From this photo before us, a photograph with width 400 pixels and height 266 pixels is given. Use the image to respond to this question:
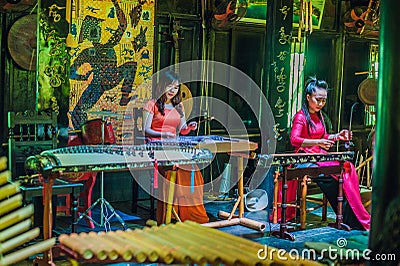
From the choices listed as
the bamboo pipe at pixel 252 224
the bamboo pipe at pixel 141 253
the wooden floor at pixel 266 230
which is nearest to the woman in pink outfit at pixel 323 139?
the wooden floor at pixel 266 230

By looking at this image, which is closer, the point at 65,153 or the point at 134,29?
the point at 65,153

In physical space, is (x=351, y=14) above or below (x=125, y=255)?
above

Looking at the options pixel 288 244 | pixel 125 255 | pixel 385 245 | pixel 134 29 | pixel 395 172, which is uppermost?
pixel 134 29

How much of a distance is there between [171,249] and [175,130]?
410 centimetres

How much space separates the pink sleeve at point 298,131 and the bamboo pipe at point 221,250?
361 centimetres

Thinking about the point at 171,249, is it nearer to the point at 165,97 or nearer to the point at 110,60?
the point at 165,97

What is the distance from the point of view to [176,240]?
3068 millimetres

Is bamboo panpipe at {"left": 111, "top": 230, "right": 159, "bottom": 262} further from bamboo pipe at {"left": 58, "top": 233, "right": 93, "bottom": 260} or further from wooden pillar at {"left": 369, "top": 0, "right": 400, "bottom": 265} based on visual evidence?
wooden pillar at {"left": 369, "top": 0, "right": 400, "bottom": 265}

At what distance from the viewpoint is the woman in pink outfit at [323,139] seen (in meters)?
6.76

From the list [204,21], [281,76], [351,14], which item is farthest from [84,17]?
[351,14]

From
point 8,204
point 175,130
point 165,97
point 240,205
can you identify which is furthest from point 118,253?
A: point 240,205

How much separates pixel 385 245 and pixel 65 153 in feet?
11.6

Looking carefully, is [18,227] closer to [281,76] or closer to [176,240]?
[176,240]

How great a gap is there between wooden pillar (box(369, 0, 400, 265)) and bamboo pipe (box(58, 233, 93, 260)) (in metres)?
1.31
